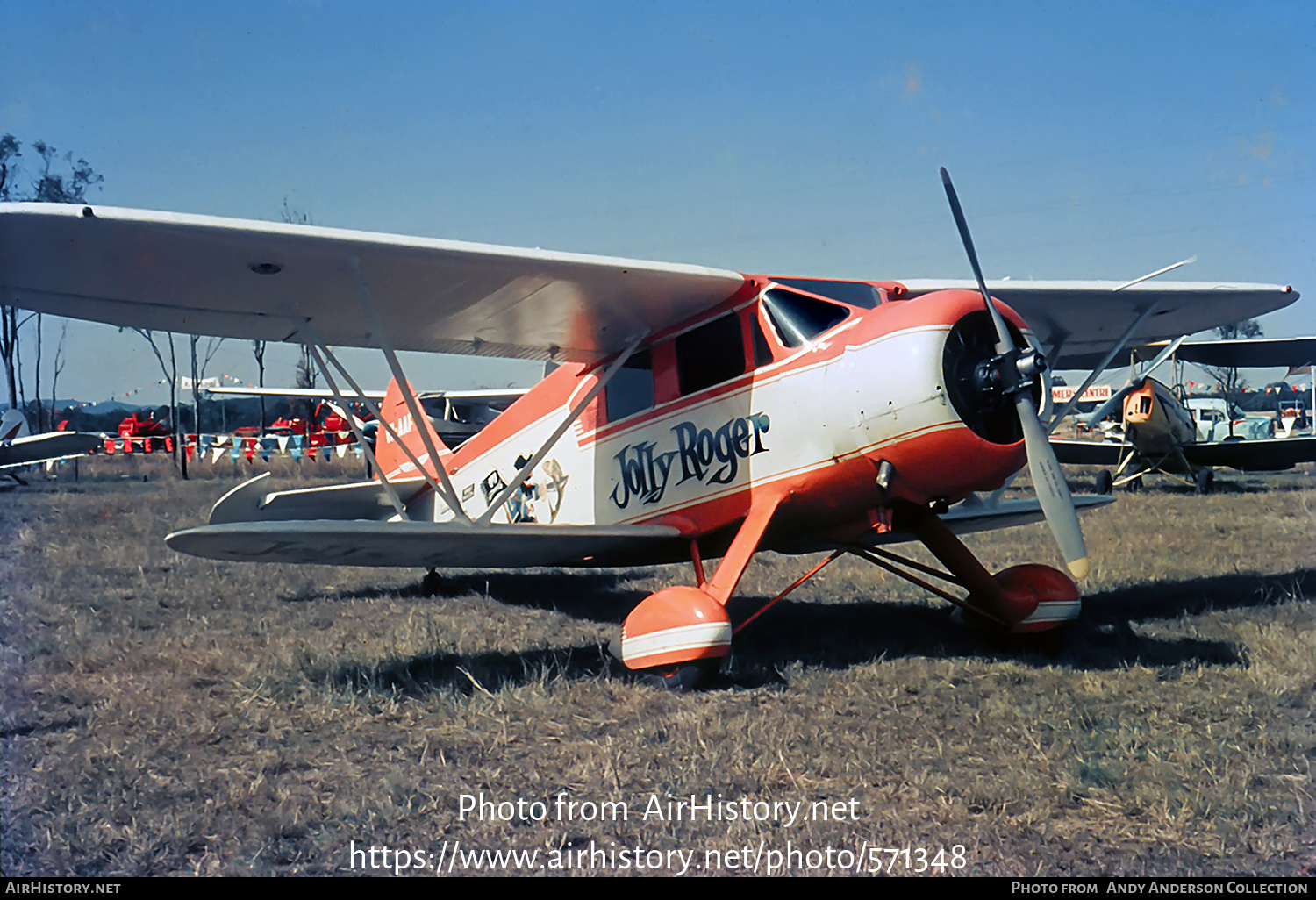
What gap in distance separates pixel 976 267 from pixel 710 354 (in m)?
1.86

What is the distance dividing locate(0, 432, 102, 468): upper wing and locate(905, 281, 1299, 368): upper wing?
73.1 feet

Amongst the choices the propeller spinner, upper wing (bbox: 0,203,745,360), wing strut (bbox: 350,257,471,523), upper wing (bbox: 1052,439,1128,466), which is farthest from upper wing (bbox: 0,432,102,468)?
the propeller spinner

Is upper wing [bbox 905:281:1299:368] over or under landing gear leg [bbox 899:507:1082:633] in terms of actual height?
over

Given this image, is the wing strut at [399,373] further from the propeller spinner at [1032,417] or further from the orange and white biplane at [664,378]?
the propeller spinner at [1032,417]

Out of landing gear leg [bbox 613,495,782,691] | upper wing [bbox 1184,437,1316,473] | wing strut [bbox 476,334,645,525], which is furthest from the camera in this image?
upper wing [bbox 1184,437,1316,473]

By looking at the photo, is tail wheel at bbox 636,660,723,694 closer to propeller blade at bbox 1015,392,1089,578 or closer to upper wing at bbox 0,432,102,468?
propeller blade at bbox 1015,392,1089,578

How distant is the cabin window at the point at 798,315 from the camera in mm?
5688

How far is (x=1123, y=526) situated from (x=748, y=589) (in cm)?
663

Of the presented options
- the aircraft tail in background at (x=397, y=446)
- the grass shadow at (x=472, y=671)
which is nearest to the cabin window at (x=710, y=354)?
the grass shadow at (x=472, y=671)

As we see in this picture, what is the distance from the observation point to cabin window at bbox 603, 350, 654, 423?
21.8 ft

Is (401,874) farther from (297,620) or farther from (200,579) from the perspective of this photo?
(200,579)

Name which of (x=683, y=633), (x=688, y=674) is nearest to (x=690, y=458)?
(x=683, y=633)

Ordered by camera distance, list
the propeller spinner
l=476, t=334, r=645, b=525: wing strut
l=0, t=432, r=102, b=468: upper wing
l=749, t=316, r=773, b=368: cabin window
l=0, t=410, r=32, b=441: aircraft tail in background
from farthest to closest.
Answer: l=0, t=410, r=32, b=441: aircraft tail in background < l=0, t=432, r=102, b=468: upper wing < l=476, t=334, r=645, b=525: wing strut < l=749, t=316, r=773, b=368: cabin window < the propeller spinner
